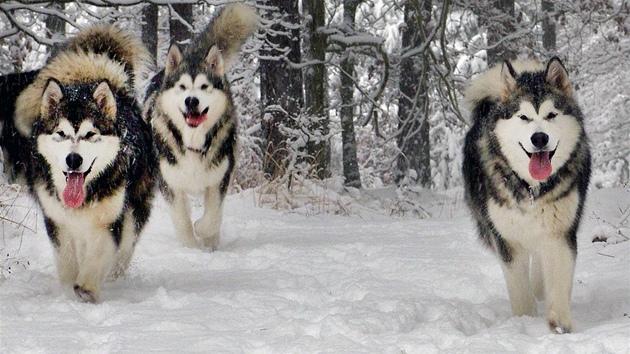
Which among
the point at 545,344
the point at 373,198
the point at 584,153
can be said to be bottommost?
the point at 373,198

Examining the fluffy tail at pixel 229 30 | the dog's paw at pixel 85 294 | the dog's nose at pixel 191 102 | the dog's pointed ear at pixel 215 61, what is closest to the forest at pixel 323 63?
the dog's pointed ear at pixel 215 61

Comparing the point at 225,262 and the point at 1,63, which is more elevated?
the point at 1,63

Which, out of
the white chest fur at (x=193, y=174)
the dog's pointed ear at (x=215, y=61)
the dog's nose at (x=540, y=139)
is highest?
the dog's pointed ear at (x=215, y=61)

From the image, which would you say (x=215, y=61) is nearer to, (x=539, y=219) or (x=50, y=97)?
(x=50, y=97)

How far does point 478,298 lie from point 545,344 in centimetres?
139

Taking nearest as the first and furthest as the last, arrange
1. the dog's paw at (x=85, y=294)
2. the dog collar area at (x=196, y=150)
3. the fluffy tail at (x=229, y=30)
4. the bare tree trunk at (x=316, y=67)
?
the dog's paw at (x=85, y=294) < the dog collar area at (x=196, y=150) < the fluffy tail at (x=229, y=30) < the bare tree trunk at (x=316, y=67)

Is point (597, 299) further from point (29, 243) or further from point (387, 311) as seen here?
point (29, 243)

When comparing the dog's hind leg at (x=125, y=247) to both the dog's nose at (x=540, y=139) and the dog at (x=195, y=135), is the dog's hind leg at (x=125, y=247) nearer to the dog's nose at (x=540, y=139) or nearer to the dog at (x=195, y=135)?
the dog at (x=195, y=135)

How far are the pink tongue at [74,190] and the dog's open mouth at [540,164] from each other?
2.44 meters

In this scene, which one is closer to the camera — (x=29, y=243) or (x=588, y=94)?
(x=29, y=243)

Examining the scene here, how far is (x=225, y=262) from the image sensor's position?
232 inches

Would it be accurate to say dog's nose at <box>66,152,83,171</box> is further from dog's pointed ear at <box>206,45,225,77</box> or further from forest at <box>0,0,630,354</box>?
dog's pointed ear at <box>206,45,225,77</box>

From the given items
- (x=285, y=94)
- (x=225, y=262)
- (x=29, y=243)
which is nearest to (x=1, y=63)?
(x=285, y=94)

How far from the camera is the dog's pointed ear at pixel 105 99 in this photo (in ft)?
14.6
